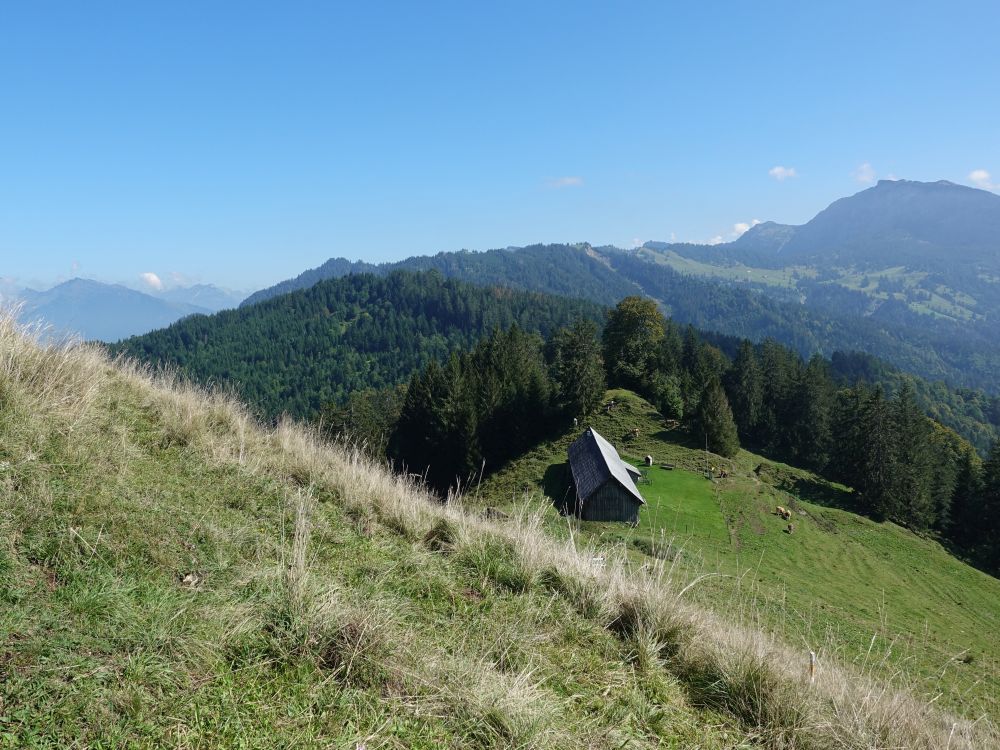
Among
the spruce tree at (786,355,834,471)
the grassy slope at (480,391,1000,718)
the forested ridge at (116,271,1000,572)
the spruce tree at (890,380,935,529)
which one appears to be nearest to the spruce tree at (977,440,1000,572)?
the forested ridge at (116,271,1000,572)

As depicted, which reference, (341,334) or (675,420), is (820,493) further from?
(341,334)

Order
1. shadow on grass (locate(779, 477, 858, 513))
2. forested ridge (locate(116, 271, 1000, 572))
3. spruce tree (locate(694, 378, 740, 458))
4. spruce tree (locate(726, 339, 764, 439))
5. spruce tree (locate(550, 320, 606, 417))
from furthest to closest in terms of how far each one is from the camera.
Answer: spruce tree (locate(726, 339, 764, 439)) → spruce tree (locate(550, 320, 606, 417)) → forested ridge (locate(116, 271, 1000, 572)) → spruce tree (locate(694, 378, 740, 458)) → shadow on grass (locate(779, 477, 858, 513))

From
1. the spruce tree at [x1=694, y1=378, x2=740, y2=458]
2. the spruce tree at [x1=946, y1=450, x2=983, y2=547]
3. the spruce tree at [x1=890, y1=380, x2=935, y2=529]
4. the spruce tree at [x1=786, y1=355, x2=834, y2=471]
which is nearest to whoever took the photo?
the spruce tree at [x1=890, y1=380, x2=935, y2=529]

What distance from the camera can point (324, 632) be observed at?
338 cm

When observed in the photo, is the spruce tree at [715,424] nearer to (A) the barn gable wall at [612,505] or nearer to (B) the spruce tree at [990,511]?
(A) the barn gable wall at [612,505]

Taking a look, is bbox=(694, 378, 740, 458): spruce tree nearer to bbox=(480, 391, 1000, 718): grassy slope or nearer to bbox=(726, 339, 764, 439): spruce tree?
bbox=(480, 391, 1000, 718): grassy slope

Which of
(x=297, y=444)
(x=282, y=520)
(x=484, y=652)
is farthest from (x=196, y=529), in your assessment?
(x=297, y=444)

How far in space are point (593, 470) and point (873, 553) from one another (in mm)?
18295

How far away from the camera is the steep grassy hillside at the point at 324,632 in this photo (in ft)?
8.85

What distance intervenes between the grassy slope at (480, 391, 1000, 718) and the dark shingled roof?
214 cm

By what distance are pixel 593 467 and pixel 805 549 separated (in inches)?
506

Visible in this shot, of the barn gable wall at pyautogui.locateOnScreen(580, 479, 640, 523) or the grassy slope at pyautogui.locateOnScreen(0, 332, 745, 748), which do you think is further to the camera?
the barn gable wall at pyautogui.locateOnScreen(580, 479, 640, 523)

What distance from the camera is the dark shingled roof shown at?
29.3m

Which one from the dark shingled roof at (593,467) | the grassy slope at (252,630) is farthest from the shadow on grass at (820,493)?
the grassy slope at (252,630)
